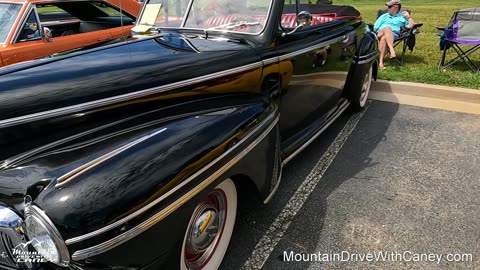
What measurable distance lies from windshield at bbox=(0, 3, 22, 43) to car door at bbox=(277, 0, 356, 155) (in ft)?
12.4

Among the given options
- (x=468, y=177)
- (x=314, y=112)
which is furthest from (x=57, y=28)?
(x=468, y=177)

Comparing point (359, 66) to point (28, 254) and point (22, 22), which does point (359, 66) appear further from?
point (22, 22)

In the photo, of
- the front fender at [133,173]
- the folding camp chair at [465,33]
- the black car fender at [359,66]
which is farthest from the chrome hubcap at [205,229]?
the folding camp chair at [465,33]

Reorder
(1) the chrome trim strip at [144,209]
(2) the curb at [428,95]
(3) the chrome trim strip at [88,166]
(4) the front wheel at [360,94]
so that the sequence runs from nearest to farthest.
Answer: (1) the chrome trim strip at [144,209] → (3) the chrome trim strip at [88,166] → (4) the front wheel at [360,94] → (2) the curb at [428,95]

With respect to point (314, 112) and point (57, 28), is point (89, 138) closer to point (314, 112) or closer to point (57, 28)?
point (314, 112)

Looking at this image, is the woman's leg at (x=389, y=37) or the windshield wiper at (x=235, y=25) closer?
the windshield wiper at (x=235, y=25)

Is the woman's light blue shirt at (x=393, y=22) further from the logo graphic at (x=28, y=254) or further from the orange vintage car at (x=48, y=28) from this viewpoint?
the logo graphic at (x=28, y=254)

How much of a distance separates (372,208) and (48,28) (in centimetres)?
517

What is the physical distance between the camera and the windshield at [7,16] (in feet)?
16.2

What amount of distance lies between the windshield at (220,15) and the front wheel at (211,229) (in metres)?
1.23

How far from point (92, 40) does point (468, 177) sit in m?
5.14

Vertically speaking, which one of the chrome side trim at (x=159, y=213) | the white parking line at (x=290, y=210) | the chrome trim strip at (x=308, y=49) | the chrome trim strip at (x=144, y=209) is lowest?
the white parking line at (x=290, y=210)

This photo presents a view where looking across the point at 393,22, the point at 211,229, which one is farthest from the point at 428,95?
the point at 211,229

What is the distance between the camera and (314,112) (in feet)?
11.8
